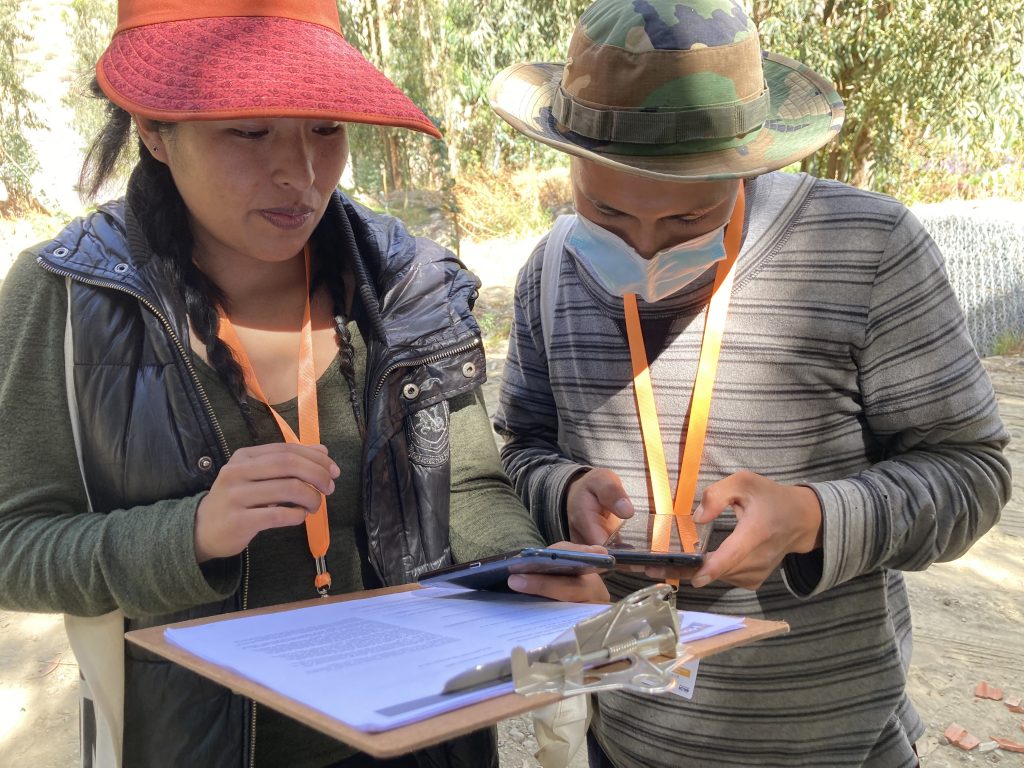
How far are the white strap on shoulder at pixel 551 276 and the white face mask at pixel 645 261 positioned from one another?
0.14 metres

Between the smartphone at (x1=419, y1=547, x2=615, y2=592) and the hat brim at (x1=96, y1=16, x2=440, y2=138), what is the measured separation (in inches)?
28.1

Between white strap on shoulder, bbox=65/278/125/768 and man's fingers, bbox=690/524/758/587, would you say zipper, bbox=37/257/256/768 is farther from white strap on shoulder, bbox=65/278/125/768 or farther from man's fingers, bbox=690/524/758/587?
man's fingers, bbox=690/524/758/587

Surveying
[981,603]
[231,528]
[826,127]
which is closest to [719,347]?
[826,127]

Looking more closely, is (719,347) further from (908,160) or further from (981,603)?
(908,160)

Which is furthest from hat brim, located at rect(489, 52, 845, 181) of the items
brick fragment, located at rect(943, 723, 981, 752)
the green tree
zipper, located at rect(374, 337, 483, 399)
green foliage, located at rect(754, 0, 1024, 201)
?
the green tree

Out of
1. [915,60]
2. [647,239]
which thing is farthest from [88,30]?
[647,239]

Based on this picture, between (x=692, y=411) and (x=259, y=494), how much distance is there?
80 cm

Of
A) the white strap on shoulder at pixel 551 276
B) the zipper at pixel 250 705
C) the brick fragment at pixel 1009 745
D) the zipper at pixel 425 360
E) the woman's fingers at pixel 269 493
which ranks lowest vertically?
the brick fragment at pixel 1009 745

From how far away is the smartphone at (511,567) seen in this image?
53.9 inches

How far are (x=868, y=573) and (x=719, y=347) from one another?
→ 50cm

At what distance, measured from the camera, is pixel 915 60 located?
10.3 m

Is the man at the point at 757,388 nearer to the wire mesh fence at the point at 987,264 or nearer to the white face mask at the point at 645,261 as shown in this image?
the white face mask at the point at 645,261

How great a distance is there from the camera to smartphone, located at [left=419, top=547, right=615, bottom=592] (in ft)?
4.49

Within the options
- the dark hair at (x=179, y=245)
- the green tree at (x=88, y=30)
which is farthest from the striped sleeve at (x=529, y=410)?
the green tree at (x=88, y=30)
